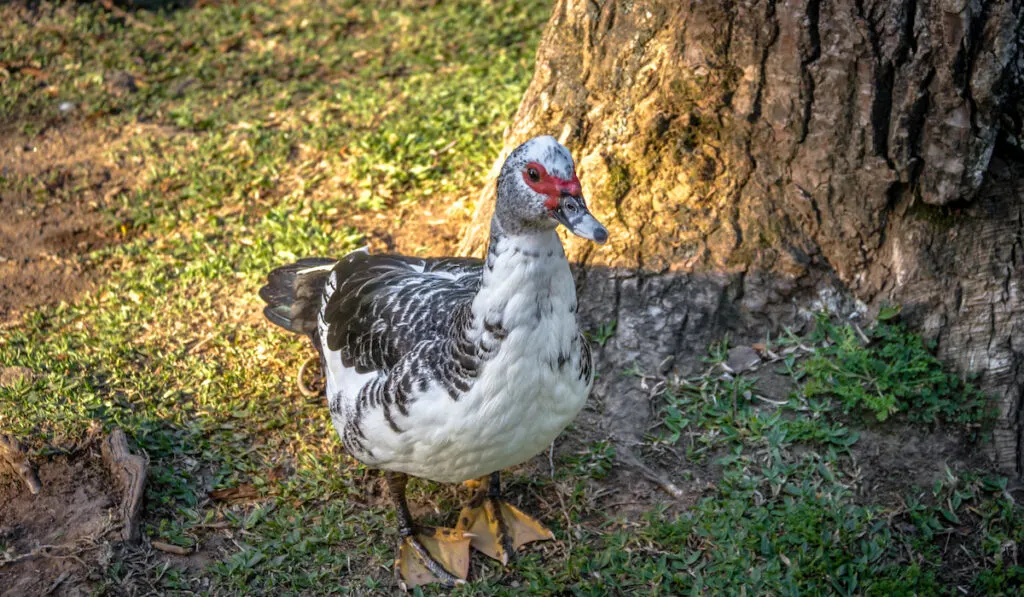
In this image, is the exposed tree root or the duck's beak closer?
the duck's beak

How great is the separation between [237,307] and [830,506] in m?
2.94

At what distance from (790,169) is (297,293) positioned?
84.8 inches

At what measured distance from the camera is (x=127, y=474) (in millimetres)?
3674

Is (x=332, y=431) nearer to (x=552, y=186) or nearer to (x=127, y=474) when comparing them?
(x=127, y=474)

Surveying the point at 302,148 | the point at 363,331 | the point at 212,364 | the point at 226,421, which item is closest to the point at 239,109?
the point at 302,148

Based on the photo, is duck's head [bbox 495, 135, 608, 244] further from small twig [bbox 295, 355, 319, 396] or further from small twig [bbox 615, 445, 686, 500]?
small twig [bbox 295, 355, 319, 396]

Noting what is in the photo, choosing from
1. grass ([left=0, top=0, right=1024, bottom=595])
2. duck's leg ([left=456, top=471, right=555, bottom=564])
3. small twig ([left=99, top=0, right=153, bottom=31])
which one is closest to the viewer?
grass ([left=0, top=0, right=1024, bottom=595])

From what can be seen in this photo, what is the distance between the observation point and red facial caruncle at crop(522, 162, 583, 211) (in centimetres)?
283

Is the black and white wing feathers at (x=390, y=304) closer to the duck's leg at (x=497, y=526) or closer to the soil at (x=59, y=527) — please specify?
the duck's leg at (x=497, y=526)

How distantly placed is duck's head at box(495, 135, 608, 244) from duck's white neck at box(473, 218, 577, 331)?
0.05 metres

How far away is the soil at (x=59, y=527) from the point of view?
11.0 feet

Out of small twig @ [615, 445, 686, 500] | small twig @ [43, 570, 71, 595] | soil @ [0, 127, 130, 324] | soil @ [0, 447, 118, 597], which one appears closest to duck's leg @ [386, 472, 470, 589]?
small twig @ [615, 445, 686, 500]

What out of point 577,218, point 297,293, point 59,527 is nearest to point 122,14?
point 297,293

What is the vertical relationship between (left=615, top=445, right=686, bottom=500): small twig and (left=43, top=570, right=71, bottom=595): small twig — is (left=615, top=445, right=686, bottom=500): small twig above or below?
above
